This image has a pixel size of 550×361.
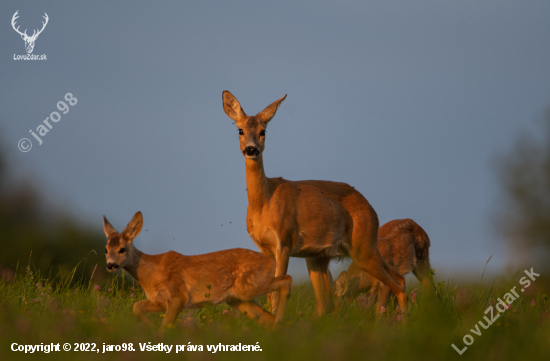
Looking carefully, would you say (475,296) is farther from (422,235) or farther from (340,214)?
(422,235)

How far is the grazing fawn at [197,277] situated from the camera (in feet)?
23.2

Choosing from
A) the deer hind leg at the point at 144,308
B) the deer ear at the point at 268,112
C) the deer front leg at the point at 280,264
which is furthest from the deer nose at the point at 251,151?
the deer hind leg at the point at 144,308

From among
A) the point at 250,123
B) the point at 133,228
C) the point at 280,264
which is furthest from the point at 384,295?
the point at 133,228

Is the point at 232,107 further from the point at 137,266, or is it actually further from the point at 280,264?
the point at 137,266

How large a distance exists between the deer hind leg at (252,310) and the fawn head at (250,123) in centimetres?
254

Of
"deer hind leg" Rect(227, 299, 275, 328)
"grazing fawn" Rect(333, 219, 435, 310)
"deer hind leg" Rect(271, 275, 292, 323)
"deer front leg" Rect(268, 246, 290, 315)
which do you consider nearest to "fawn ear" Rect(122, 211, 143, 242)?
"deer hind leg" Rect(227, 299, 275, 328)

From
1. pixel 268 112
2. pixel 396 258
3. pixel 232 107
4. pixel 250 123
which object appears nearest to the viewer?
pixel 250 123

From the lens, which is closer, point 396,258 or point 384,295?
point 384,295

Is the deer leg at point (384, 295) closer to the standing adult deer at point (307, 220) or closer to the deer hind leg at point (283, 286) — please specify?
the standing adult deer at point (307, 220)

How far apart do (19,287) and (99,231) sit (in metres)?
10.5

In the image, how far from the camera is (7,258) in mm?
17125

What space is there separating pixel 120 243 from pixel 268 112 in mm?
3616

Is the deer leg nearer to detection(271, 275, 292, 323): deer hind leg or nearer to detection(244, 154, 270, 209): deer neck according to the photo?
detection(244, 154, 270, 209): deer neck

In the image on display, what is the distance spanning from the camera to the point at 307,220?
933 centimetres
